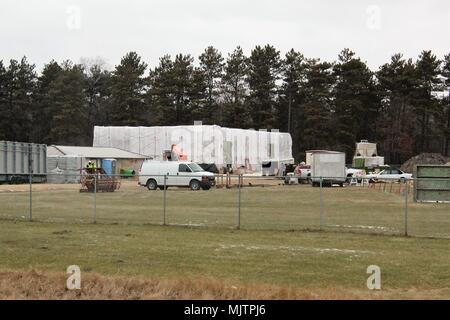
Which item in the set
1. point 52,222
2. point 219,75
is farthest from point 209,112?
point 52,222

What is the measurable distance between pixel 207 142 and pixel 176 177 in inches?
1552

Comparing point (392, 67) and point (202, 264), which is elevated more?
point (392, 67)

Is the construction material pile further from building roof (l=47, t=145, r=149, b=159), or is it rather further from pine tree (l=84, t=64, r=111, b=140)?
pine tree (l=84, t=64, r=111, b=140)

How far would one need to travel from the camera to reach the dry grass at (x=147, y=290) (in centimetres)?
773

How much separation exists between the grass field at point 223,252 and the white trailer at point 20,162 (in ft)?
96.8

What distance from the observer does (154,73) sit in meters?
103

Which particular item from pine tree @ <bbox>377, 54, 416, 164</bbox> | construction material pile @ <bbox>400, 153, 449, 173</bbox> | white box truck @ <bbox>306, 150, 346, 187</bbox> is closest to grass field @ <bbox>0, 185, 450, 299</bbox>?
white box truck @ <bbox>306, 150, 346, 187</bbox>

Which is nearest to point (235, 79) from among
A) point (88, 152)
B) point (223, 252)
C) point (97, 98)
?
point (97, 98)

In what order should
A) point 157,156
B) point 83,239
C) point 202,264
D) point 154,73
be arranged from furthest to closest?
point 154,73 < point 157,156 < point 83,239 < point 202,264

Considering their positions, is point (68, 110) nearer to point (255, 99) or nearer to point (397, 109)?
point (255, 99)

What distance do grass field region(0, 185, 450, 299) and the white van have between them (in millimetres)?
15707

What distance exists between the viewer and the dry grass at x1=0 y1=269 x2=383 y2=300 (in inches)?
305

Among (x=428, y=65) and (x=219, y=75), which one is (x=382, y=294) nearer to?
(x=428, y=65)
